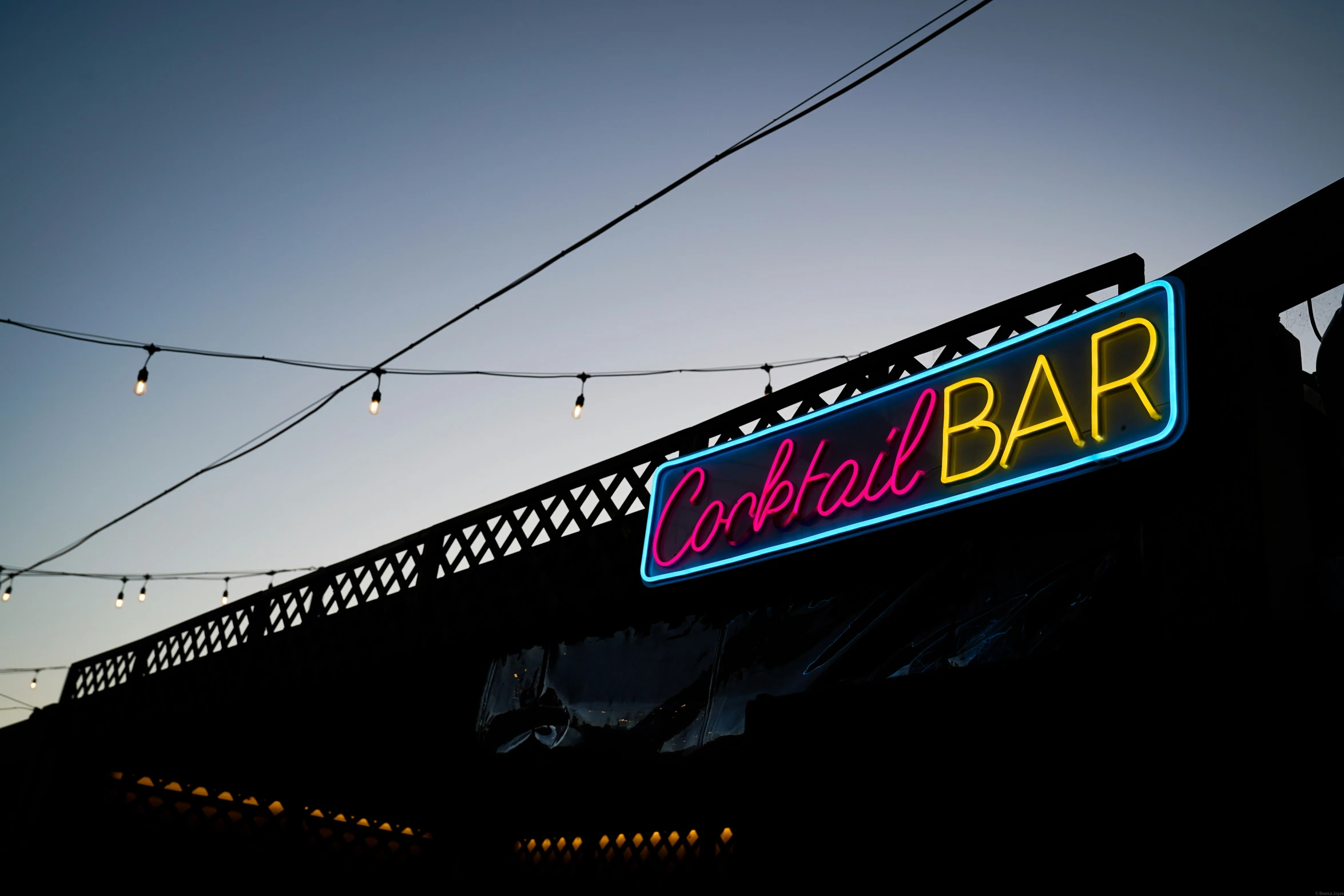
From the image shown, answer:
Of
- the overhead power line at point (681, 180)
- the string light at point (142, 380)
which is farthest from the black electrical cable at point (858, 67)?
the string light at point (142, 380)

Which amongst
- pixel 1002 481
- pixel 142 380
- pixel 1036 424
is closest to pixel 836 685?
pixel 1002 481

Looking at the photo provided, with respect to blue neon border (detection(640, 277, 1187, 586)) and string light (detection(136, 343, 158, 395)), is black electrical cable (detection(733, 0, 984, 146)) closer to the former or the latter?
blue neon border (detection(640, 277, 1187, 586))

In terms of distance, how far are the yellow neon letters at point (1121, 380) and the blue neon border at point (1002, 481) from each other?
95 mm

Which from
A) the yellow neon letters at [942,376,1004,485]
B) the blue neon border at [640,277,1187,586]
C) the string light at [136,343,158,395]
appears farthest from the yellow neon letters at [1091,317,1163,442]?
the string light at [136,343,158,395]

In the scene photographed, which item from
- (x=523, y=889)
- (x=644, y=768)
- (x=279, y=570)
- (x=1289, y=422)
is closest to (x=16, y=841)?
(x=279, y=570)

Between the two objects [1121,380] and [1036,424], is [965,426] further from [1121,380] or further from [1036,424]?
[1121,380]

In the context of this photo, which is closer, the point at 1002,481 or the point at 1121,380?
the point at 1121,380

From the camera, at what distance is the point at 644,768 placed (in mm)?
7273

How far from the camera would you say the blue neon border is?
499 centimetres

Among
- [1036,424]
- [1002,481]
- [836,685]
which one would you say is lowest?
[836,685]

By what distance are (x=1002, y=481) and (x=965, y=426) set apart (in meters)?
0.49

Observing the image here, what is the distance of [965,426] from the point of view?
595 cm

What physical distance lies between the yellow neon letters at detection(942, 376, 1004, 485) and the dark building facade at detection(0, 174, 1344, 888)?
221 mm

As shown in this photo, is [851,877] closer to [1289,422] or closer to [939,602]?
[939,602]
